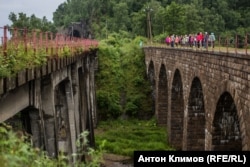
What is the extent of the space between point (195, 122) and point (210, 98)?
5540 millimetres

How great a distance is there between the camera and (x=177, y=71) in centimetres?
2634

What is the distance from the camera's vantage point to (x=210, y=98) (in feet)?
58.9

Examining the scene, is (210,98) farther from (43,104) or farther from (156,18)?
(156,18)

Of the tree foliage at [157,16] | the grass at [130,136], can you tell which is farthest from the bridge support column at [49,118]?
the tree foliage at [157,16]

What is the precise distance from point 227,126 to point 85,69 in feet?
39.7

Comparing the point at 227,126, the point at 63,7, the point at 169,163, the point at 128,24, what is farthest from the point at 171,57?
the point at 63,7

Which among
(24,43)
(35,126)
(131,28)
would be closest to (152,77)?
(35,126)

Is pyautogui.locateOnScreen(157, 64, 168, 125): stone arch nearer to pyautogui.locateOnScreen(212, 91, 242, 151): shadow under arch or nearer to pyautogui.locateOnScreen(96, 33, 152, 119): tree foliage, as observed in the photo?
pyautogui.locateOnScreen(96, 33, 152, 119): tree foliage

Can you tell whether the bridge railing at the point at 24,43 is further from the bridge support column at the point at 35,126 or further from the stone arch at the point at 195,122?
the stone arch at the point at 195,122

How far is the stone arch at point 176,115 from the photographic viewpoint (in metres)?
28.4

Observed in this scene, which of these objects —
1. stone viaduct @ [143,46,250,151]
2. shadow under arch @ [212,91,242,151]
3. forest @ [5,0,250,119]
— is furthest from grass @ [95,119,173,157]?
shadow under arch @ [212,91,242,151]

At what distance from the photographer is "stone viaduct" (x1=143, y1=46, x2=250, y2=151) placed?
13.9 metres

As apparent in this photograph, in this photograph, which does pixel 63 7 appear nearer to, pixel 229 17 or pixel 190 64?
pixel 229 17

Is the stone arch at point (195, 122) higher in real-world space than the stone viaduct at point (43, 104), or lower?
lower
